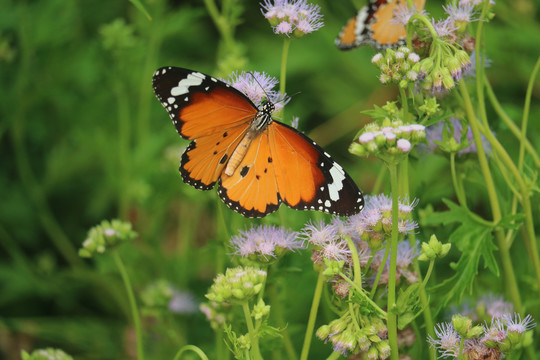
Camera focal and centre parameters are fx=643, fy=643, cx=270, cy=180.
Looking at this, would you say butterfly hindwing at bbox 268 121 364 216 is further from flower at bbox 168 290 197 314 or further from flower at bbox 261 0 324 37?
flower at bbox 168 290 197 314

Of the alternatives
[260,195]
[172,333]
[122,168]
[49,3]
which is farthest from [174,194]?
[260,195]

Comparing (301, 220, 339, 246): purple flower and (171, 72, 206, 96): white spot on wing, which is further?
(171, 72, 206, 96): white spot on wing

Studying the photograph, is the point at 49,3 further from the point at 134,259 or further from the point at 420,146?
the point at 420,146

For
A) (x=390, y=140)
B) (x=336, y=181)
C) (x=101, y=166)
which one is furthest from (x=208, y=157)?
(x=101, y=166)

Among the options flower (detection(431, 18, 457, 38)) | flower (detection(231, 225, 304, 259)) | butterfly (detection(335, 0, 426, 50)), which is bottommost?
flower (detection(231, 225, 304, 259))

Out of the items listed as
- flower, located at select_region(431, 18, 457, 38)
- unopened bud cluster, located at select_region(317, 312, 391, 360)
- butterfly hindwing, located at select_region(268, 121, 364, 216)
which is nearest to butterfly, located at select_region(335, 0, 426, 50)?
flower, located at select_region(431, 18, 457, 38)

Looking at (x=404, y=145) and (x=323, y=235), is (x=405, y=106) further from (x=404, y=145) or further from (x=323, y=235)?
(x=323, y=235)
